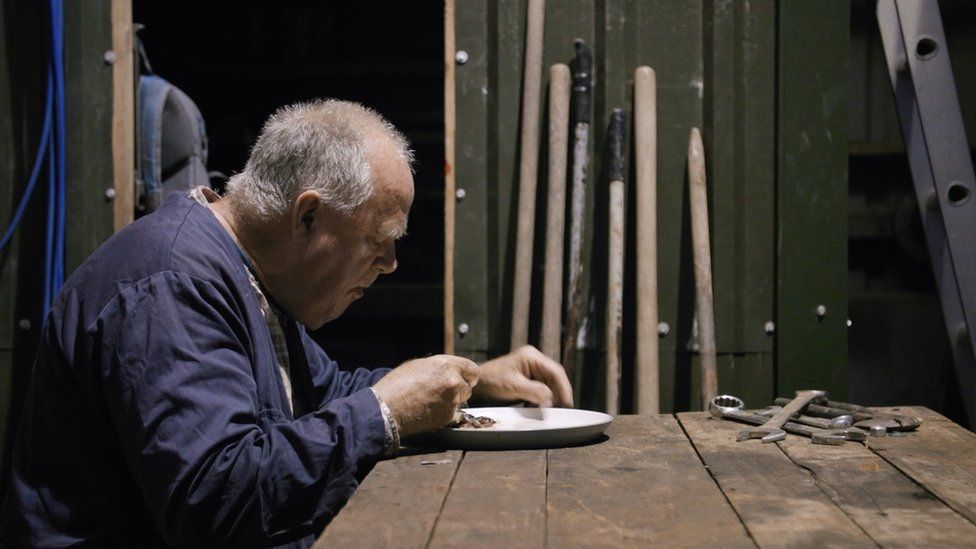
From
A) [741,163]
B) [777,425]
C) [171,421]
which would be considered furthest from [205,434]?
[741,163]

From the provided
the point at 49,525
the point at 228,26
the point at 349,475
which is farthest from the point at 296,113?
the point at 228,26

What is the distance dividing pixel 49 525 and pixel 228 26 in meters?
5.13

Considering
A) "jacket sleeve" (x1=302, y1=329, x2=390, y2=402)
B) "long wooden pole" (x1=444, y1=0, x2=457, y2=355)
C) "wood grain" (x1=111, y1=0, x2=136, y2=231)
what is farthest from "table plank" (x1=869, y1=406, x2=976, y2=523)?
"wood grain" (x1=111, y1=0, x2=136, y2=231)

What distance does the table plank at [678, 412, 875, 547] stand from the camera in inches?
58.4

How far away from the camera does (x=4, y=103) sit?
13.1 feet

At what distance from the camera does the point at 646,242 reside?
3.86 metres

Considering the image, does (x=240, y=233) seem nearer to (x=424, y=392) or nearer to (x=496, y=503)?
(x=424, y=392)

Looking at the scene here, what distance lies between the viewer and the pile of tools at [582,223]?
151 inches

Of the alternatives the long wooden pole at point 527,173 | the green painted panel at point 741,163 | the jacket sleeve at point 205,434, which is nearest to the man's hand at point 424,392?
the jacket sleeve at point 205,434

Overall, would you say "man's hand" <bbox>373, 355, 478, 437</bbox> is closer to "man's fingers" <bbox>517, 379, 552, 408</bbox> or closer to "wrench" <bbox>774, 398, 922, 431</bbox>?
"man's fingers" <bbox>517, 379, 552, 408</bbox>

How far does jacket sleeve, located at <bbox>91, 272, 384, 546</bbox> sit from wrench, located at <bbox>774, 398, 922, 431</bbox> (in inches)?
43.2

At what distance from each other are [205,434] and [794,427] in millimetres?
1206

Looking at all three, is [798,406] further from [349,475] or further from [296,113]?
[296,113]

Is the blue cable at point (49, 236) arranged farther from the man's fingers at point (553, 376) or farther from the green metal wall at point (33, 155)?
the man's fingers at point (553, 376)
